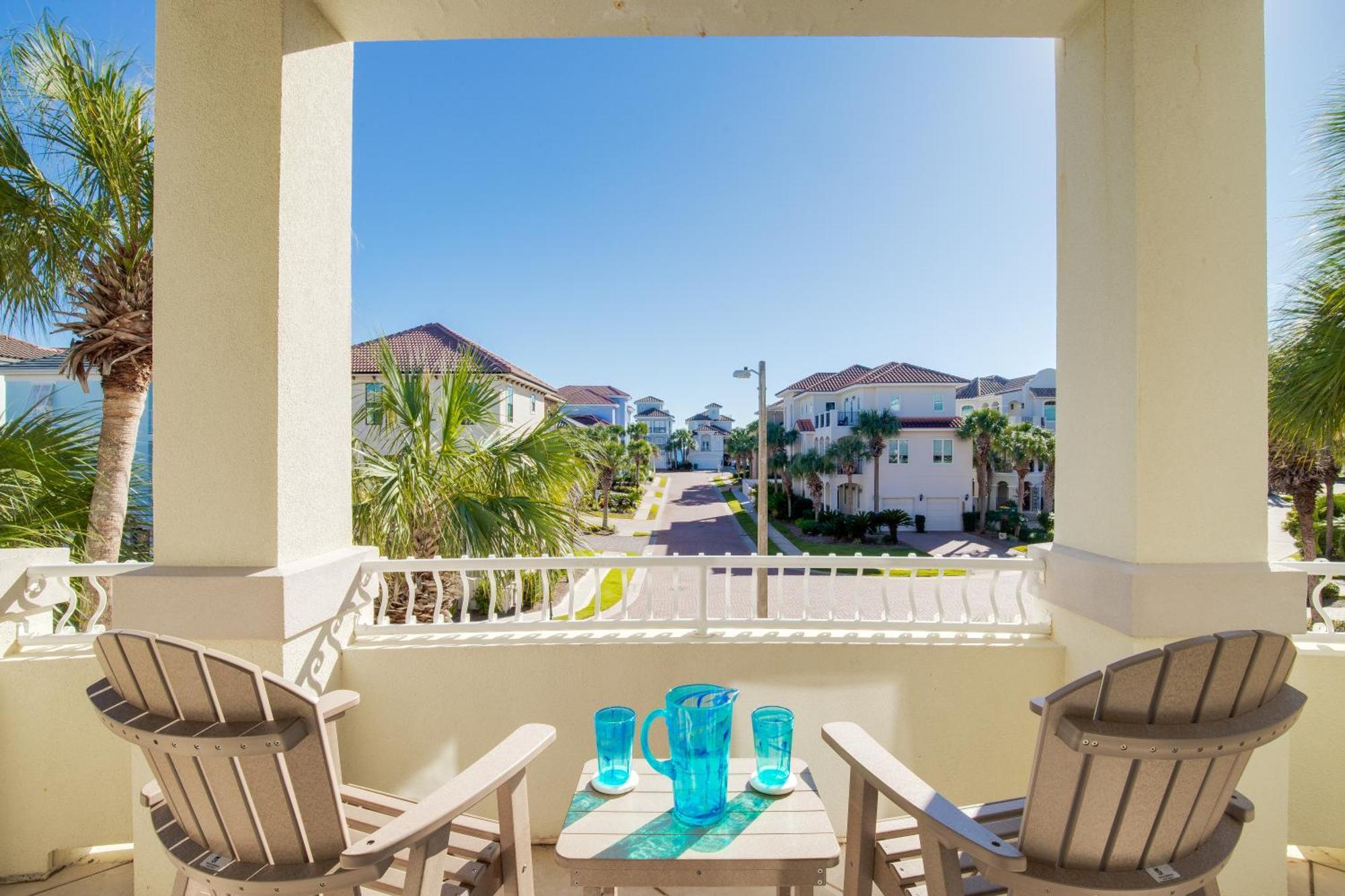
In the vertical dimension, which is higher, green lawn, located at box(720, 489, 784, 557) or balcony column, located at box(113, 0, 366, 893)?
balcony column, located at box(113, 0, 366, 893)

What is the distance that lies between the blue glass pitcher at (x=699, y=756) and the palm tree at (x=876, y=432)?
3128 centimetres

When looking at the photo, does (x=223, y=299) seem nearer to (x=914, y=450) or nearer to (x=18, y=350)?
(x=18, y=350)

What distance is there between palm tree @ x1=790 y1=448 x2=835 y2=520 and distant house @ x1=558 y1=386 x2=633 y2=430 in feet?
68.2

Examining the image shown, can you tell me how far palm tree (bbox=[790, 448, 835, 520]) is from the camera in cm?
3309

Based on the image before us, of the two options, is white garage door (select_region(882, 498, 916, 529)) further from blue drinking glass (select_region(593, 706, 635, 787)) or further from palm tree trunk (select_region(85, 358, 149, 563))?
blue drinking glass (select_region(593, 706, 635, 787))

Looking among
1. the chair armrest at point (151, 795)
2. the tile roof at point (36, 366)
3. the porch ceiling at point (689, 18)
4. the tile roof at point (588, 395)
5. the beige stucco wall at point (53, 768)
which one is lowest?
the beige stucco wall at point (53, 768)

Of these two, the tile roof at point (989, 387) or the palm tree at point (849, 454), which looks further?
the tile roof at point (989, 387)

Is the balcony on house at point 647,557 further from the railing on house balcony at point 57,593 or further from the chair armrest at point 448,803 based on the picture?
the chair armrest at point 448,803

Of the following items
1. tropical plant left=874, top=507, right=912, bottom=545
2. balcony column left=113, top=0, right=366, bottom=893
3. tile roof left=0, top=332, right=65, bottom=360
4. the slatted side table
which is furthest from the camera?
tropical plant left=874, top=507, right=912, bottom=545

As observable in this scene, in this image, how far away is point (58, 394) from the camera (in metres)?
4.96

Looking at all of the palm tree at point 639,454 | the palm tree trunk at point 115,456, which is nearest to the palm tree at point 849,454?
the palm tree at point 639,454

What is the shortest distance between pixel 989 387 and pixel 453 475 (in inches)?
1793

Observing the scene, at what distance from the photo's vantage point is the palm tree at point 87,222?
3.85m

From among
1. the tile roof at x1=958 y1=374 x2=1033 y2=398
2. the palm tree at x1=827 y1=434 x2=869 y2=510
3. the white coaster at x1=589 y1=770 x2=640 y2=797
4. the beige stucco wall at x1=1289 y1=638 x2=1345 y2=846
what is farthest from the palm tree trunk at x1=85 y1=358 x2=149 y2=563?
the tile roof at x1=958 y1=374 x2=1033 y2=398
